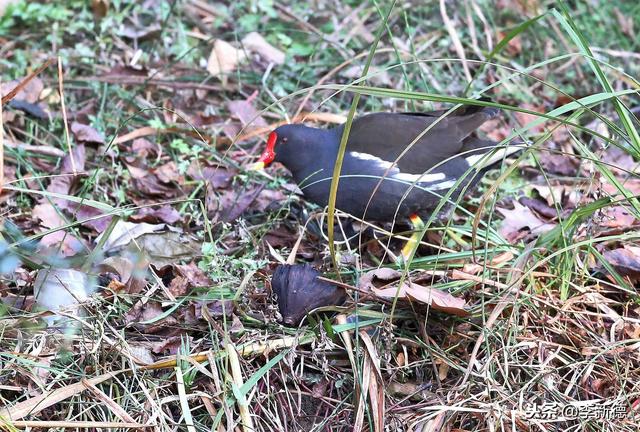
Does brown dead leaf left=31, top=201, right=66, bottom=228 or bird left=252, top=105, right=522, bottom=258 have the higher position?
bird left=252, top=105, right=522, bottom=258

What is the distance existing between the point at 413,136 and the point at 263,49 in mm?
1494

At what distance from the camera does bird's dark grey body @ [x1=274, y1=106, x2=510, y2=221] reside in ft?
11.8

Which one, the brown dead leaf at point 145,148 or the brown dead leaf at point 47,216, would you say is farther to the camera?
the brown dead leaf at point 145,148

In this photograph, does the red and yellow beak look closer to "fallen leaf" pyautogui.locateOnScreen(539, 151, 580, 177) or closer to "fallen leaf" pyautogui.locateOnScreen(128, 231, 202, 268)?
"fallen leaf" pyautogui.locateOnScreen(128, 231, 202, 268)

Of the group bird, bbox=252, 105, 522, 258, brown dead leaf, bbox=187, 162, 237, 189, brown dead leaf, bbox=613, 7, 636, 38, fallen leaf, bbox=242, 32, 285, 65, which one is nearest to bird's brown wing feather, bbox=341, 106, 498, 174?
bird, bbox=252, 105, 522, 258

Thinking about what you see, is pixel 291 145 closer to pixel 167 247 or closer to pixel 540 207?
pixel 167 247

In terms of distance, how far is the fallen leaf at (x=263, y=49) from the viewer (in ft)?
15.6

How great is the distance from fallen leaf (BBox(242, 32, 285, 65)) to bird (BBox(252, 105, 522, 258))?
3.32ft

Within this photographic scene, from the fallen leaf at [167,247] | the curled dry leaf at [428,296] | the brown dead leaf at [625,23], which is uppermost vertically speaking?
the brown dead leaf at [625,23]

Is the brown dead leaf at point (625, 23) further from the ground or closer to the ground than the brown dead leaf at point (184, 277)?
further from the ground

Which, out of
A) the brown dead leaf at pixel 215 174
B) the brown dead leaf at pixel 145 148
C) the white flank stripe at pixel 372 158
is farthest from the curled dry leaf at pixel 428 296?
the brown dead leaf at pixel 145 148

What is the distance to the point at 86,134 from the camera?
4035 millimetres

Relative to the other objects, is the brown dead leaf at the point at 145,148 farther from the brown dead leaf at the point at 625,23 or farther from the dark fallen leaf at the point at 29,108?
the brown dead leaf at the point at 625,23

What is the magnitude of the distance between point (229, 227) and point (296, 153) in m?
0.56
